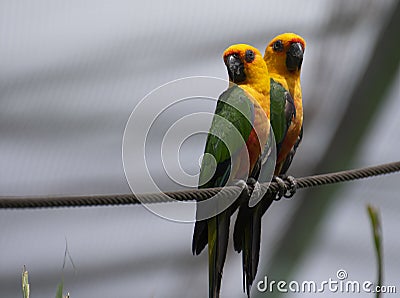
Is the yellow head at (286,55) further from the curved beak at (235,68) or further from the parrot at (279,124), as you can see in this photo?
the curved beak at (235,68)

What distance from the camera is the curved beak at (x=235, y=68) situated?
2049 millimetres

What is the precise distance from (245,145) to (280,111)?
0.59 feet

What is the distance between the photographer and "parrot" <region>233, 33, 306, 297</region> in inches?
75.9

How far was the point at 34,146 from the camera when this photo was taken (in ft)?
9.36

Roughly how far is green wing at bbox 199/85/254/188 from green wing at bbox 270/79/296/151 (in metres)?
0.11

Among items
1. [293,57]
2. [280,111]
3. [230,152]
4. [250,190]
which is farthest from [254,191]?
[293,57]

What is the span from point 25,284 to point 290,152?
130 centimetres

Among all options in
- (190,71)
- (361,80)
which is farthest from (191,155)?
(361,80)

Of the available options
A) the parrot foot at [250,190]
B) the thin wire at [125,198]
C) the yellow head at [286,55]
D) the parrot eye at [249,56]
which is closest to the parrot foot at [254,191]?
the parrot foot at [250,190]

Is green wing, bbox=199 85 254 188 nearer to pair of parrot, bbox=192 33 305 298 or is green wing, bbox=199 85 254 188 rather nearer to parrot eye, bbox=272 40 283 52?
pair of parrot, bbox=192 33 305 298

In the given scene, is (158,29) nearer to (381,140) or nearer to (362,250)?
(381,140)

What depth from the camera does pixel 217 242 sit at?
70.8 inches

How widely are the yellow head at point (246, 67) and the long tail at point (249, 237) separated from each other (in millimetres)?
329

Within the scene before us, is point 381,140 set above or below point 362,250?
above
